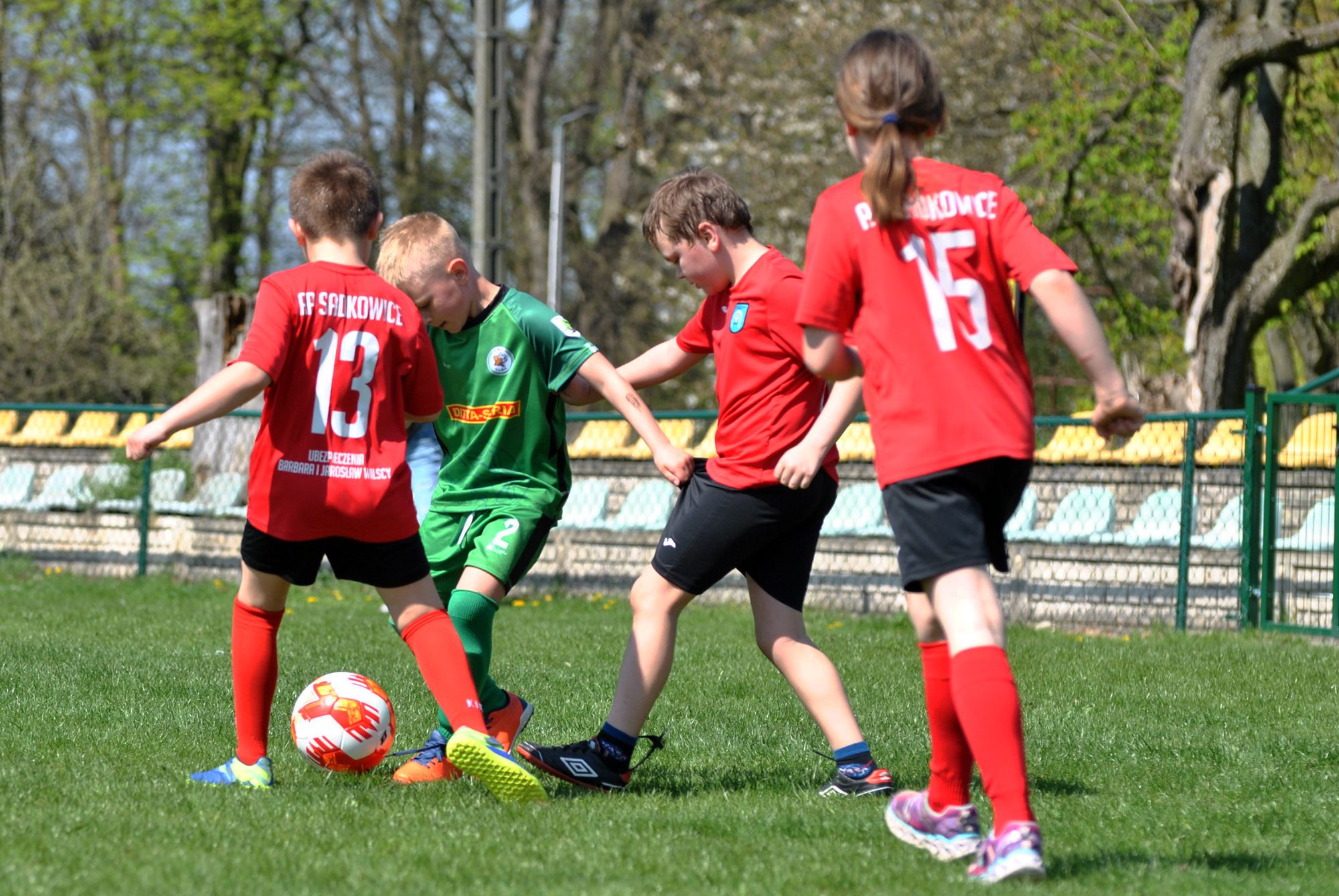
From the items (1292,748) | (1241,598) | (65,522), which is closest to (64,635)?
(65,522)

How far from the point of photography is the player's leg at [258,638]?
4.38m

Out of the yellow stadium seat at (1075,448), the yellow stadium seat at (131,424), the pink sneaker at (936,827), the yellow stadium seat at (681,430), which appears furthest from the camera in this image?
the yellow stadium seat at (131,424)

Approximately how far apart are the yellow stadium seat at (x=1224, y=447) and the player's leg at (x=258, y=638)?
312 inches

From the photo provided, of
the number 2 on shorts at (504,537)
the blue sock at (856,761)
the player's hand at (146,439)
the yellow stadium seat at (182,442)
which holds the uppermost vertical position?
the player's hand at (146,439)

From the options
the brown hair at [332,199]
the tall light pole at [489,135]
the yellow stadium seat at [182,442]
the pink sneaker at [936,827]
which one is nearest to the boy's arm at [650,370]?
the brown hair at [332,199]

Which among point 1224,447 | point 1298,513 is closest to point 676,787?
point 1298,513

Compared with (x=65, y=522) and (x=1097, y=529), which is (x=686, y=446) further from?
(x=65, y=522)

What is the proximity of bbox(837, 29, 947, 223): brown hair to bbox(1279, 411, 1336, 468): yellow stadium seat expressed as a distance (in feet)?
24.9

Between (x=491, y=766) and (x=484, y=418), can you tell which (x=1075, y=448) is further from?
(x=491, y=766)

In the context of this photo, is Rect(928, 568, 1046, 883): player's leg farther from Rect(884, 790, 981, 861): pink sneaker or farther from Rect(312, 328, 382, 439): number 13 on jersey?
Rect(312, 328, 382, 439): number 13 on jersey

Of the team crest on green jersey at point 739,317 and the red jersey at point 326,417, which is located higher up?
the team crest on green jersey at point 739,317

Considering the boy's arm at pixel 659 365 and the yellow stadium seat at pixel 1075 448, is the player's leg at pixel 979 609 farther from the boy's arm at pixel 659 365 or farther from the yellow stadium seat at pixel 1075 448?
the yellow stadium seat at pixel 1075 448

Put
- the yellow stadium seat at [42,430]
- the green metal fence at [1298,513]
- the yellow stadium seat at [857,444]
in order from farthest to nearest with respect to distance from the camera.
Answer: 1. the yellow stadium seat at [42,430]
2. the yellow stadium seat at [857,444]
3. the green metal fence at [1298,513]

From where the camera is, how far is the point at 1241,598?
1036 centimetres
